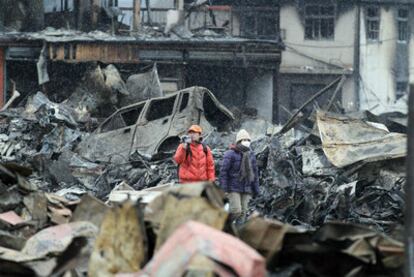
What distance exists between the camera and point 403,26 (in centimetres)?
4403

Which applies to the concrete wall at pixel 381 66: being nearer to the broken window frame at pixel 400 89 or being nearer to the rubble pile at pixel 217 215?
the broken window frame at pixel 400 89

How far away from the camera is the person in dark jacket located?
11883mm

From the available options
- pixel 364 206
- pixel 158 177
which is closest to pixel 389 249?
pixel 364 206

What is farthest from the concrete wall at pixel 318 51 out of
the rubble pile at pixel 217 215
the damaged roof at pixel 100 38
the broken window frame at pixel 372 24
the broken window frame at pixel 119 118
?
the rubble pile at pixel 217 215

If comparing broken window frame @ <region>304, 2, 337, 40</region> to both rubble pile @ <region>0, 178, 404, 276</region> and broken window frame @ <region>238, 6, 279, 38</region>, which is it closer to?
broken window frame @ <region>238, 6, 279, 38</region>

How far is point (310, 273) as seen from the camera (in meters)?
5.64

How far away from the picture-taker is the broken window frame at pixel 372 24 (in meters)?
42.2

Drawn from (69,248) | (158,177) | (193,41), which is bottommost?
(158,177)

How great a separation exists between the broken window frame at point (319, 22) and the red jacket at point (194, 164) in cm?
3044

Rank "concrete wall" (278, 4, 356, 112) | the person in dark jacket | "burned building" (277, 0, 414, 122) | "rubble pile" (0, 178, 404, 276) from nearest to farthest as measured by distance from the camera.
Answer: "rubble pile" (0, 178, 404, 276), the person in dark jacket, "burned building" (277, 0, 414, 122), "concrete wall" (278, 4, 356, 112)

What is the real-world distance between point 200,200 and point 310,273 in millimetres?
853

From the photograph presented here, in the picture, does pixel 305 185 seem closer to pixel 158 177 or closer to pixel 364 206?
pixel 364 206

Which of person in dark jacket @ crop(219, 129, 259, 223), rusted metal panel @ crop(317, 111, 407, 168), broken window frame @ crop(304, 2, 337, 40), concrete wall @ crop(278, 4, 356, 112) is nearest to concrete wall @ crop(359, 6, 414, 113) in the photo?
concrete wall @ crop(278, 4, 356, 112)

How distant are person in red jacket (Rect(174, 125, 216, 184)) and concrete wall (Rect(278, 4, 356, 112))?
94.3 ft
